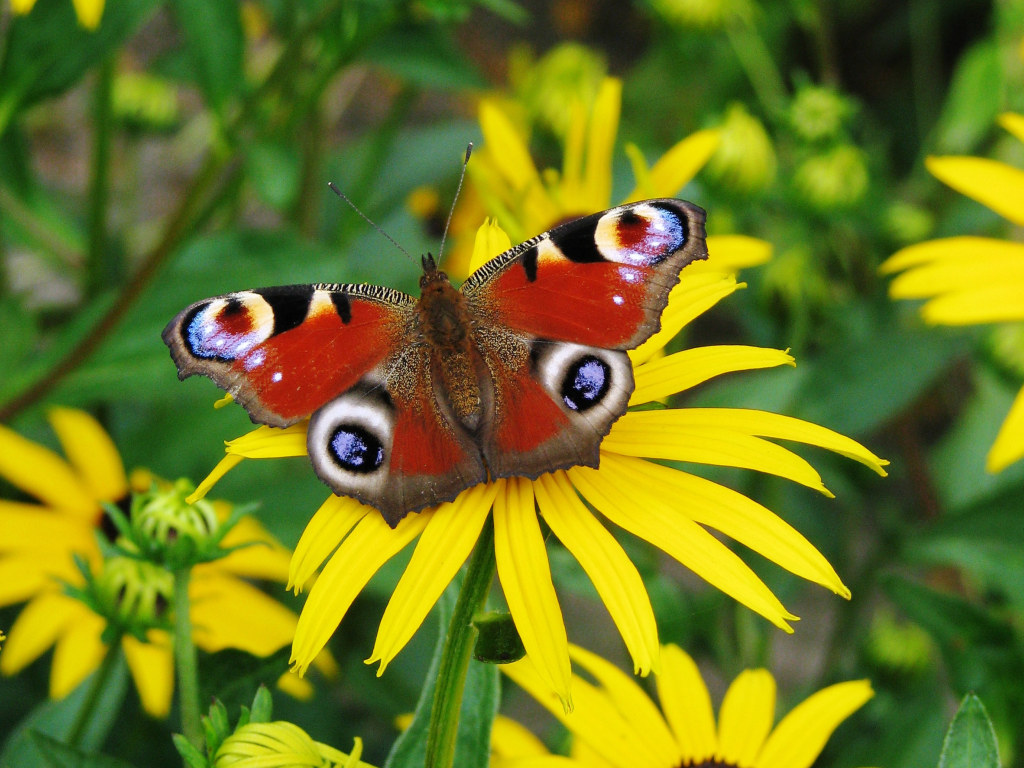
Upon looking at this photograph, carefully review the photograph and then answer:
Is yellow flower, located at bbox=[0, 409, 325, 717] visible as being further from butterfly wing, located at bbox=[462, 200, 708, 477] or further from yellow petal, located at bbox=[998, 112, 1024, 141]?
yellow petal, located at bbox=[998, 112, 1024, 141]

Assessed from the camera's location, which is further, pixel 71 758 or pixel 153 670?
pixel 153 670

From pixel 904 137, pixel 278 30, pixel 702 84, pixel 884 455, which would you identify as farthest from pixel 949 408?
pixel 278 30

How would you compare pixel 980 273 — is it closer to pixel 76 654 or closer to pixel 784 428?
pixel 784 428

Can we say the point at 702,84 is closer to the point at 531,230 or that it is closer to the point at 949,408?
the point at 949,408

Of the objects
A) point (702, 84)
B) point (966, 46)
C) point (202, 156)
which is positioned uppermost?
point (966, 46)

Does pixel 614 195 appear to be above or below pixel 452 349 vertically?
above

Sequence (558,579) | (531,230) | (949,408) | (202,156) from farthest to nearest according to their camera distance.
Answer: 1. (202,156)
2. (949,408)
3. (531,230)
4. (558,579)

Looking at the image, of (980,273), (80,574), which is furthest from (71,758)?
(980,273)
